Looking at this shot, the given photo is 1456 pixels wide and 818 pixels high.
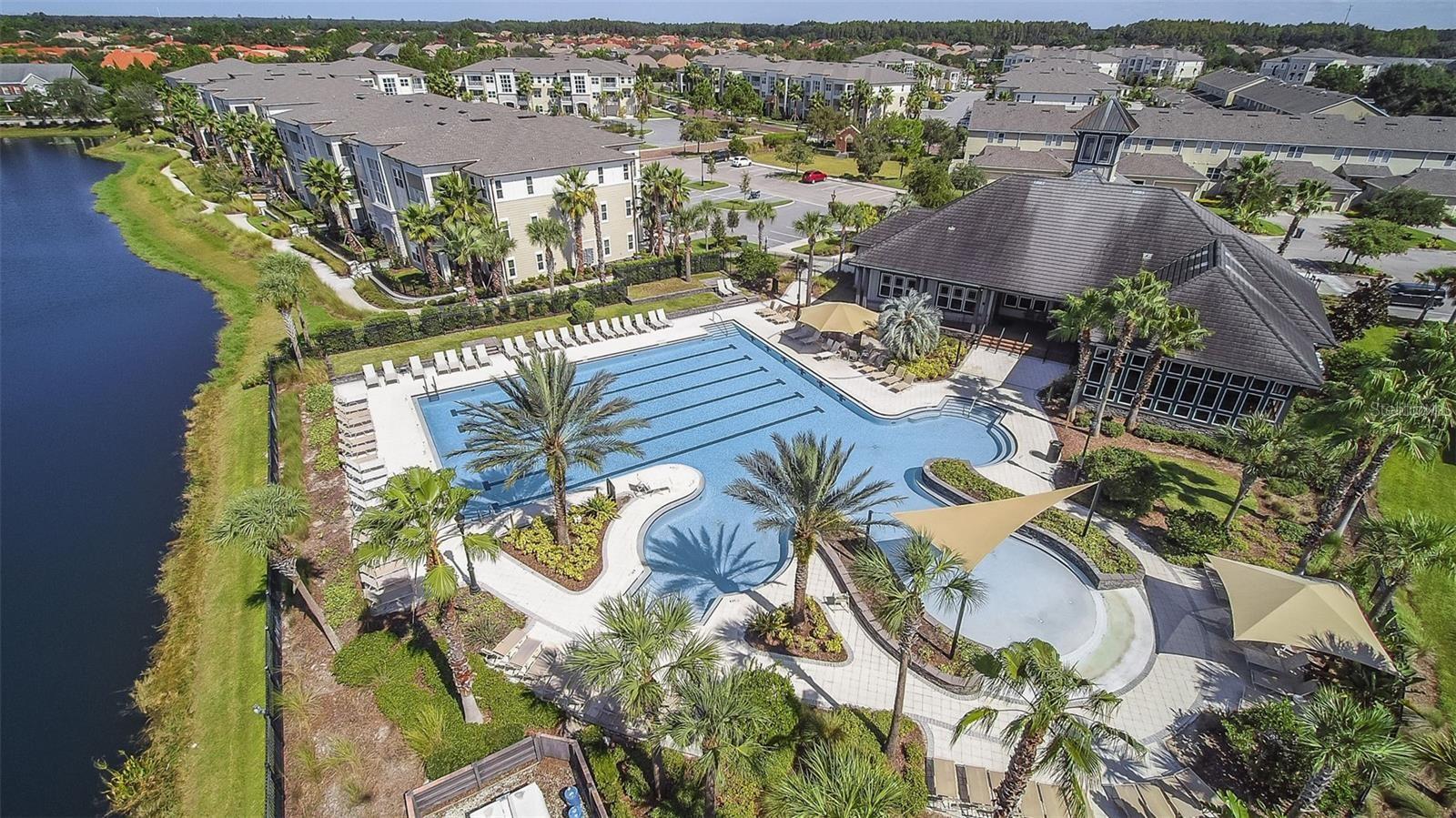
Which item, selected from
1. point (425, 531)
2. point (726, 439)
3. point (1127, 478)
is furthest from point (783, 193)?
point (425, 531)

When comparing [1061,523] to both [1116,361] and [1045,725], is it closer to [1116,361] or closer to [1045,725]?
[1116,361]

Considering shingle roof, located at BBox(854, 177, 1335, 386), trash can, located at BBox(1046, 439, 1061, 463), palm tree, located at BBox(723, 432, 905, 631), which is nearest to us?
palm tree, located at BBox(723, 432, 905, 631)

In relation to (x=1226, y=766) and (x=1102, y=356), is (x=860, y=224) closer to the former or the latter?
(x=1102, y=356)

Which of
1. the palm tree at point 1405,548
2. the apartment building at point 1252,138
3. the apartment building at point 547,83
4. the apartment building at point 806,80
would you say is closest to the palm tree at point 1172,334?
the palm tree at point 1405,548

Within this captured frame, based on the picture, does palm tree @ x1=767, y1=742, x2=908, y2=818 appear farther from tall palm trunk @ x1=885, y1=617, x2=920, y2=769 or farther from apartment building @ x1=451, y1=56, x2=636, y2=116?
apartment building @ x1=451, y1=56, x2=636, y2=116

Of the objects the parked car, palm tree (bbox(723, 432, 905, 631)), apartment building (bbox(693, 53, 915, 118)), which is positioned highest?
apartment building (bbox(693, 53, 915, 118))

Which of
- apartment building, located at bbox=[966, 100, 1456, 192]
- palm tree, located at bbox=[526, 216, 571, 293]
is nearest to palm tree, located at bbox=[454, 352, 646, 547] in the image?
palm tree, located at bbox=[526, 216, 571, 293]

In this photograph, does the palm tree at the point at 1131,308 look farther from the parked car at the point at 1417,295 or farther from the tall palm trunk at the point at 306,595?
the parked car at the point at 1417,295

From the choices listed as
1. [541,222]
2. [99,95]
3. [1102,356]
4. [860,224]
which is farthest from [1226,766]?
[99,95]
